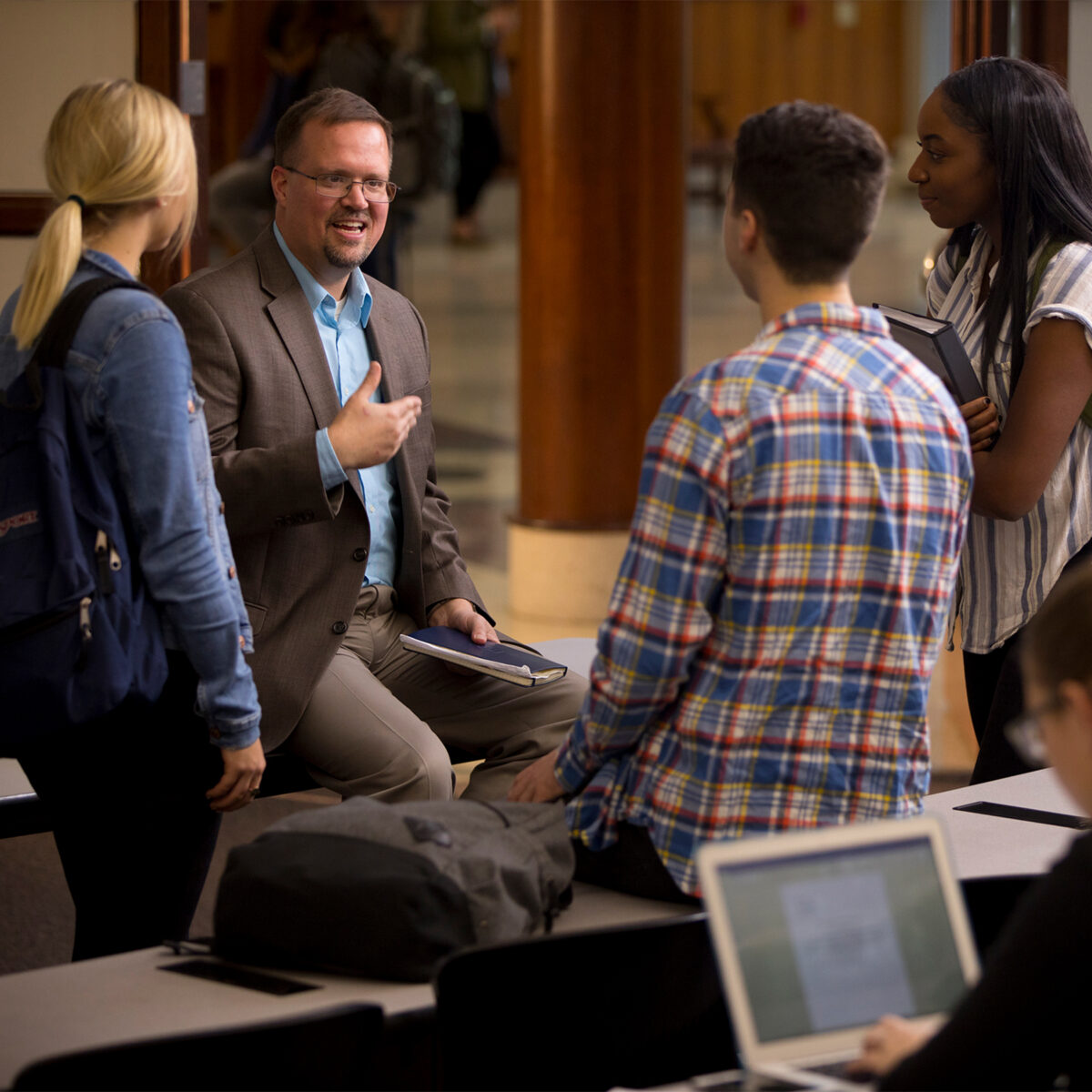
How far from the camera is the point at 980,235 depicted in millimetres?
2863

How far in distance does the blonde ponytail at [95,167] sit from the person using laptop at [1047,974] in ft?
4.21

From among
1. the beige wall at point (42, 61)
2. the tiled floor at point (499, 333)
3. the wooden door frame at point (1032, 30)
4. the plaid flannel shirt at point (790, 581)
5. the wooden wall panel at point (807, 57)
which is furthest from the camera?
the wooden wall panel at point (807, 57)

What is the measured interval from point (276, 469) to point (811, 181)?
106 centimetres

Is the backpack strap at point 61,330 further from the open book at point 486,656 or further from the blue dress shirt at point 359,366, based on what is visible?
the open book at point 486,656

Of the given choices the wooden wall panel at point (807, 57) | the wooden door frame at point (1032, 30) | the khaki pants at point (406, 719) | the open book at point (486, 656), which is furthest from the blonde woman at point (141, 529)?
the wooden wall panel at point (807, 57)

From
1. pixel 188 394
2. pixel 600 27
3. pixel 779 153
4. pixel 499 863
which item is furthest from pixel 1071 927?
pixel 600 27

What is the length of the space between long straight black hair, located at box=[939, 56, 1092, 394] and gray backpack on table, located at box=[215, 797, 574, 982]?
136 cm

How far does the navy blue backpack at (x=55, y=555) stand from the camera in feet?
6.47

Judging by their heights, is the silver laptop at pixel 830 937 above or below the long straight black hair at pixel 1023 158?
below

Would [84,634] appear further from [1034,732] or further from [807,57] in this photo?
[807,57]

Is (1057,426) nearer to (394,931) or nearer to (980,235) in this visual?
(980,235)

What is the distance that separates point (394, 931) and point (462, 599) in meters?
1.17

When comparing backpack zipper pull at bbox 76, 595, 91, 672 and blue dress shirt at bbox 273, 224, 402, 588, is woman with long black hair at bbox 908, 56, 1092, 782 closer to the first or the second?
blue dress shirt at bbox 273, 224, 402, 588

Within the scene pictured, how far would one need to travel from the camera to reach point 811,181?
1803mm
